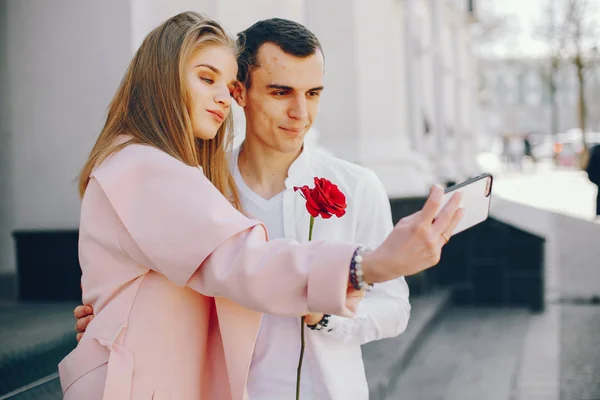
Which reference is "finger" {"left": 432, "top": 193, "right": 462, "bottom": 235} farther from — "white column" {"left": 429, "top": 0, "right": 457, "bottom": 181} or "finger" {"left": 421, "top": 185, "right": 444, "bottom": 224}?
"white column" {"left": 429, "top": 0, "right": 457, "bottom": 181}

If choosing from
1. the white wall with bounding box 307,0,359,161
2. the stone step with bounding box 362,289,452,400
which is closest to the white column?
the white wall with bounding box 307,0,359,161

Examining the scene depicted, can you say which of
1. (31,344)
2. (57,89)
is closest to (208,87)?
(31,344)

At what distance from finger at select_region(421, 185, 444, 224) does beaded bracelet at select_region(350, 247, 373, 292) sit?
0.58 feet

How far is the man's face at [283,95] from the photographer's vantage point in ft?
7.69

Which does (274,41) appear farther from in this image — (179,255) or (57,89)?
(57,89)

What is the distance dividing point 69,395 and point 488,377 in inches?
181

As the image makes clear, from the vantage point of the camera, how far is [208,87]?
1.87 meters

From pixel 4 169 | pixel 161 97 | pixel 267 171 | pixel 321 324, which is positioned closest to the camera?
pixel 161 97

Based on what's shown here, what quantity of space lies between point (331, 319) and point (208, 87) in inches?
27.2

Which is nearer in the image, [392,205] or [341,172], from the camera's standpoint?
[341,172]

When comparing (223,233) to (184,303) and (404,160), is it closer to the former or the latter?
(184,303)

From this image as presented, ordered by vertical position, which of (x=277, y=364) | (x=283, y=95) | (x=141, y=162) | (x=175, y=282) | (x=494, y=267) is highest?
(x=283, y=95)

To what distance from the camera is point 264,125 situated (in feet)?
7.98

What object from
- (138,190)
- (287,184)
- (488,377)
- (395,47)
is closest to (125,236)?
(138,190)
